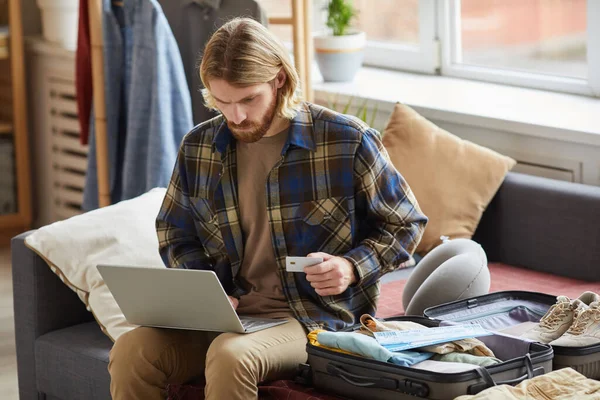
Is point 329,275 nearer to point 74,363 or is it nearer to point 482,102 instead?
point 74,363

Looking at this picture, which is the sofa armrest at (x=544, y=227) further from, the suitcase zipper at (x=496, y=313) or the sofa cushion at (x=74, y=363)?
the sofa cushion at (x=74, y=363)

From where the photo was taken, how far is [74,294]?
2637mm

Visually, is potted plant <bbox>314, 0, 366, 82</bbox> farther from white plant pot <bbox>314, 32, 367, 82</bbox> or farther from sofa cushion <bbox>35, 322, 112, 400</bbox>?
sofa cushion <bbox>35, 322, 112, 400</bbox>

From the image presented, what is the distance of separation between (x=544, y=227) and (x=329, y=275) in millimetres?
1001

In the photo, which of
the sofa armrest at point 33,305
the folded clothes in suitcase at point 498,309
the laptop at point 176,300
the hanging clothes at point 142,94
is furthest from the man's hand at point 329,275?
the hanging clothes at point 142,94

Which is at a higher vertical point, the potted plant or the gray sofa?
the potted plant

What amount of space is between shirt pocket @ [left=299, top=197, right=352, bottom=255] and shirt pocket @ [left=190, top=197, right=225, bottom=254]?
0.19m

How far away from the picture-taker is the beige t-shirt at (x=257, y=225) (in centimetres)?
213

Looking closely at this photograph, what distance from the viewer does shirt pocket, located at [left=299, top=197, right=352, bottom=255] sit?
6.92 feet

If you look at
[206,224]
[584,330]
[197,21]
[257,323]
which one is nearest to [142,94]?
[197,21]

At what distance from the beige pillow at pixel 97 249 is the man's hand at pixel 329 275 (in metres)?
0.62

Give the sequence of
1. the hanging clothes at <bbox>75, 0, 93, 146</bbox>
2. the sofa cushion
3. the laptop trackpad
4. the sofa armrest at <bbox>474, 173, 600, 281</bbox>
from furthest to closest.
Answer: the hanging clothes at <bbox>75, 0, 93, 146</bbox>, the sofa armrest at <bbox>474, 173, 600, 281</bbox>, the sofa cushion, the laptop trackpad

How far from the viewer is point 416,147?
118 inches

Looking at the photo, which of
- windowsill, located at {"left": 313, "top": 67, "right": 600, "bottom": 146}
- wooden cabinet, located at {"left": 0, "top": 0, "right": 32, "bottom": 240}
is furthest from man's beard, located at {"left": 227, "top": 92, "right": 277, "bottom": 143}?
wooden cabinet, located at {"left": 0, "top": 0, "right": 32, "bottom": 240}
